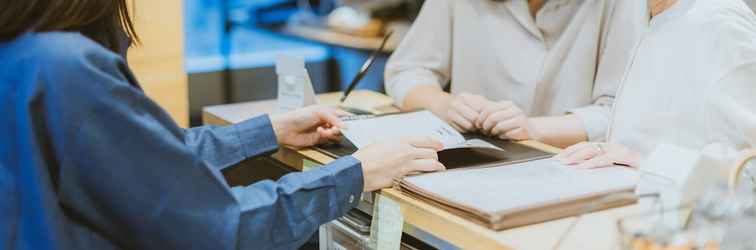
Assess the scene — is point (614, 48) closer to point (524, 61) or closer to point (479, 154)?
point (524, 61)

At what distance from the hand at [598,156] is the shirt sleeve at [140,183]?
55 centimetres

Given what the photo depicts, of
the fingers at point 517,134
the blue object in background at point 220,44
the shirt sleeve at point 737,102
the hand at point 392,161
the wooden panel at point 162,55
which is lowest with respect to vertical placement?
the blue object in background at point 220,44

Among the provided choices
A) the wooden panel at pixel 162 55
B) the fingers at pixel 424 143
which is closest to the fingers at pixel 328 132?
the fingers at pixel 424 143

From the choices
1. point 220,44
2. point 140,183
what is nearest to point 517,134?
point 140,183

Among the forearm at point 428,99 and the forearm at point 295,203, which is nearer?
the forearm at point 295,203

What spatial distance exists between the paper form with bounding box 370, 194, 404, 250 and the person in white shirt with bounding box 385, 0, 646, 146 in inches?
19.2

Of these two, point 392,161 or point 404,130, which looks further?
point 404,130

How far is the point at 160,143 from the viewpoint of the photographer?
1.20 metres

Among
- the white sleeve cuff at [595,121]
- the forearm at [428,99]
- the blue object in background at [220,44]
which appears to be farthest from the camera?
the blue object in background at [220,44]

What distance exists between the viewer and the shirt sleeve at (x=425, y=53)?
2283 millimetres

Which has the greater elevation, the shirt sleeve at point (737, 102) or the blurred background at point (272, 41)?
the shirt sleeve at point (737, 102)

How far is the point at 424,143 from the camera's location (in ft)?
5.12

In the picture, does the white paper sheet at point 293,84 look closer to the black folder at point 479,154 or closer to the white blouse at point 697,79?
the black folder at point 479,154

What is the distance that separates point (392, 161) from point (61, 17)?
1.85 ft
